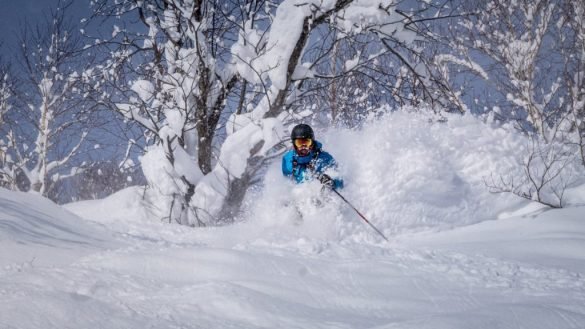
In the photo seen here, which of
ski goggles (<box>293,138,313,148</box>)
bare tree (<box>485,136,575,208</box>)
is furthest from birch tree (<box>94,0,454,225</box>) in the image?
bare tree (<box>485,136,575,208</box>)

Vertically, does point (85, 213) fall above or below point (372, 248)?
above

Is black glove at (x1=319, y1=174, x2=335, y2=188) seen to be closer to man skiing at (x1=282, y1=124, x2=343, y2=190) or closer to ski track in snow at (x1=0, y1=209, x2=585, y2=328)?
man skiing at (x1=282, y1=124, x2=343, y2=190)

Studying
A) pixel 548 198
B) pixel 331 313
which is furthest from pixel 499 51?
pixel 331 313

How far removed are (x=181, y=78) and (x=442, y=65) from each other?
815 centimetres

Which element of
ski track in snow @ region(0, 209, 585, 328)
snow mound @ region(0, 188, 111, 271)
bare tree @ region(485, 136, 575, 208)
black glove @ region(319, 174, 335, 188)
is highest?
bare tree @ region(485, 136, 575, 208)

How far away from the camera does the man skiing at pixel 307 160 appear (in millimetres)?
5473

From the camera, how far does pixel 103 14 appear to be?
6.36m

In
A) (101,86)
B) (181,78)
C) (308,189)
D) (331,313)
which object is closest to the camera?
(331,313)

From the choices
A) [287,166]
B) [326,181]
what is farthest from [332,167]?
[287,166]

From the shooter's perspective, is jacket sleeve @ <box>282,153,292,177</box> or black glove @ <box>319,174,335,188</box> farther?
jacket sleeve @ <box>282,153,292,177</box>

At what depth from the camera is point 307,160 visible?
5699 millimetres

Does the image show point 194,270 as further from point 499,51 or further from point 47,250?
point 499,51

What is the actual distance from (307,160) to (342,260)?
2.83 metres

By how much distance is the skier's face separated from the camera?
5.53 m
